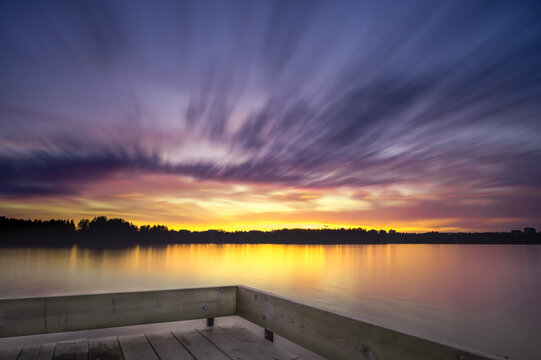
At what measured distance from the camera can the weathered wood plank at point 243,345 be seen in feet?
9.92

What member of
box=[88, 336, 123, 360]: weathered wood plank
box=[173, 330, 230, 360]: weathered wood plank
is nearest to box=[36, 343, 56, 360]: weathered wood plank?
box=[88, 336, 123, 360]: weathered wood plank

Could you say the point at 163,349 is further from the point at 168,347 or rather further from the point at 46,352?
the point at 46,352

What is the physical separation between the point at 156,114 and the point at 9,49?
695 centimetres

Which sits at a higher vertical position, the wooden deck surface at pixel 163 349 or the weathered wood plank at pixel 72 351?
the weathered wood plank at pixel 72 351

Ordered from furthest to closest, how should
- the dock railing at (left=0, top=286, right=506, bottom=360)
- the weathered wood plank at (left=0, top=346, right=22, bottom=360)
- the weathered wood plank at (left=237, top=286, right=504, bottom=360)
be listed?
1. the weathered wood plank at (left=0, top=346, right=22, bottom=360)
2. the dock railing at (left=0, top=286, right=506, bottom=360)
3. the weathered wood plank at (left=237, top=286, right=504, bottom=360)

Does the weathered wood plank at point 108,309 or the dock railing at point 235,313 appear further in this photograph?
the weathered wood plank at point 108,309

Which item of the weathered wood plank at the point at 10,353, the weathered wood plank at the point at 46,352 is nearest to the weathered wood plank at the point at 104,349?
the weathered wood plank at the point at 46,352

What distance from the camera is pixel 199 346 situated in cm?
323

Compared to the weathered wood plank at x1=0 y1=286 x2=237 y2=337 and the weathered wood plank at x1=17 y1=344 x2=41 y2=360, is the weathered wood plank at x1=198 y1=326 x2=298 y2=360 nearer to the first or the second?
the weathered wood plank at x1=0 y1=286 x2=237 y2=337

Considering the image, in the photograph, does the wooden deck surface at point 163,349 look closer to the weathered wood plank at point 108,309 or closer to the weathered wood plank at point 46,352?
the weathered wood plank at point 46,352

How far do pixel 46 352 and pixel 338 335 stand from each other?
263 cm

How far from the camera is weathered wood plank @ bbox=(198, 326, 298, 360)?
3023 millimetres

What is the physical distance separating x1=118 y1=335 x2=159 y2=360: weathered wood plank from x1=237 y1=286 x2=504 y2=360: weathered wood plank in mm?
1116

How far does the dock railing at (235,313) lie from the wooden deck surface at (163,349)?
0.62 feet
